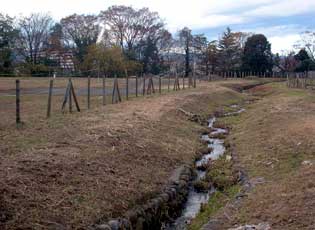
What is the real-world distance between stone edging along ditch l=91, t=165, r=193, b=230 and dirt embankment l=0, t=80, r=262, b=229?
200 mm

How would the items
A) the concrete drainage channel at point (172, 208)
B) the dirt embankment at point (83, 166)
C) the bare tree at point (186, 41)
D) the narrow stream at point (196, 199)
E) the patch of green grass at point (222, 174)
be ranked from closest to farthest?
the dirt embankment at point (83, 166) → the concrete drainage channel at point (172, 208) → the narrow stream at point (196, 199) → the patch of green grass at point (222, 174) → the bare tree at point (186, 41)

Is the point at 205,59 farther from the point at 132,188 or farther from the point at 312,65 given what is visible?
the point at 132,188

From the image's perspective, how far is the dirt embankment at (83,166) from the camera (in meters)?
6.78

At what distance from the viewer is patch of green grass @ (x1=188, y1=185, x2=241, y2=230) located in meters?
8.12

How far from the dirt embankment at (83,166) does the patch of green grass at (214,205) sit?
44.9 inches

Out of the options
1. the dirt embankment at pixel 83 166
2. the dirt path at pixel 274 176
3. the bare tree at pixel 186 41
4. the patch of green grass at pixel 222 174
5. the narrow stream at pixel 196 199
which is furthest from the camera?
the bare tree at pixel 186 41

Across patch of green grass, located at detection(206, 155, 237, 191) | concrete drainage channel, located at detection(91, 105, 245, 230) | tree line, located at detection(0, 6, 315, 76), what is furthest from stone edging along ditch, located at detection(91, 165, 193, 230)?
tree line, located at detection(0, 6, 315, 76)

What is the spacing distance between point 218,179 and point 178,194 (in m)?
1.70

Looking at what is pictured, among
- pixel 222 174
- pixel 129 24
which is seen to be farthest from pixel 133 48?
pixel 222 174

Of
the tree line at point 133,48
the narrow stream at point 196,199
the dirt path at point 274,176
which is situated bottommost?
the narrow stream at point 196,199

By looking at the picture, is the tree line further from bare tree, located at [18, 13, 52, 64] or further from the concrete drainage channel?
the concrete drainage channel

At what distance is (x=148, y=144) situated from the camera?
42.1ft

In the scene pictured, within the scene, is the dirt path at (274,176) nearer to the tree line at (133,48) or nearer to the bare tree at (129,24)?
the tree line at (133,48)

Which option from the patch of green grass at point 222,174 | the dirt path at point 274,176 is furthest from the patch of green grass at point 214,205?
the patch of green grass at point 222,174
